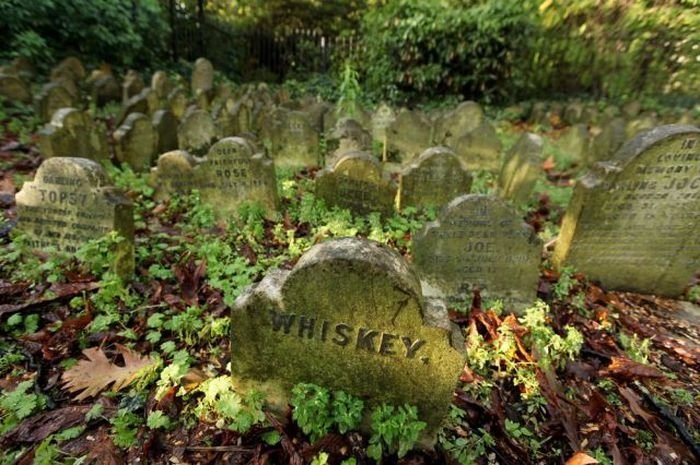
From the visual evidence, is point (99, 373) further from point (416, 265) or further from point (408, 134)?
point (408, 134)

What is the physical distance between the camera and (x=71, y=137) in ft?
17.9

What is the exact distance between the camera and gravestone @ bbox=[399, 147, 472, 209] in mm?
5523

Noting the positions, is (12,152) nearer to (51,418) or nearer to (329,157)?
(329,157)

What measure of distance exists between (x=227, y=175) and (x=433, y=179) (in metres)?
2.87

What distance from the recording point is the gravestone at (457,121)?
924 centimetres

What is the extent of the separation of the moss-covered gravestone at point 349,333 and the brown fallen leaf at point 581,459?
0.85m

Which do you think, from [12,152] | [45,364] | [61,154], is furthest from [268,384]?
[12,152]

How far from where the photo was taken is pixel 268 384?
2.46 meters

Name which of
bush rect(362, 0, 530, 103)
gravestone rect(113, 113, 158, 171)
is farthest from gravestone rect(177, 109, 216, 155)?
bush rect(362, 0, 530, 103)

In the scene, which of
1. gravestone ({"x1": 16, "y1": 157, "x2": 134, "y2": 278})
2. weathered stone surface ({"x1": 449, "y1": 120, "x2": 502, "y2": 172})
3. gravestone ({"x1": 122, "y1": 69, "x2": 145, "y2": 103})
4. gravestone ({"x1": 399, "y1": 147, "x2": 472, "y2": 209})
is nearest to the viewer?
gravestone ({"x1": 16, "y1": 157, "x2": 134, "y2": 278})

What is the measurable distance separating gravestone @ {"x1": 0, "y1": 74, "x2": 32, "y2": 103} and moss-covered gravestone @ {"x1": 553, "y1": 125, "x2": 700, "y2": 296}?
10.3m

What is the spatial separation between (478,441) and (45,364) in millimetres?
3024

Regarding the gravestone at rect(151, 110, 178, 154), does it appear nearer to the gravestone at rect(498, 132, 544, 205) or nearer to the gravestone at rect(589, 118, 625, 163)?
the gravestone at rect(498, 132, 544, 205)

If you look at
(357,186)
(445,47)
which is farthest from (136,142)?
(445,47)
